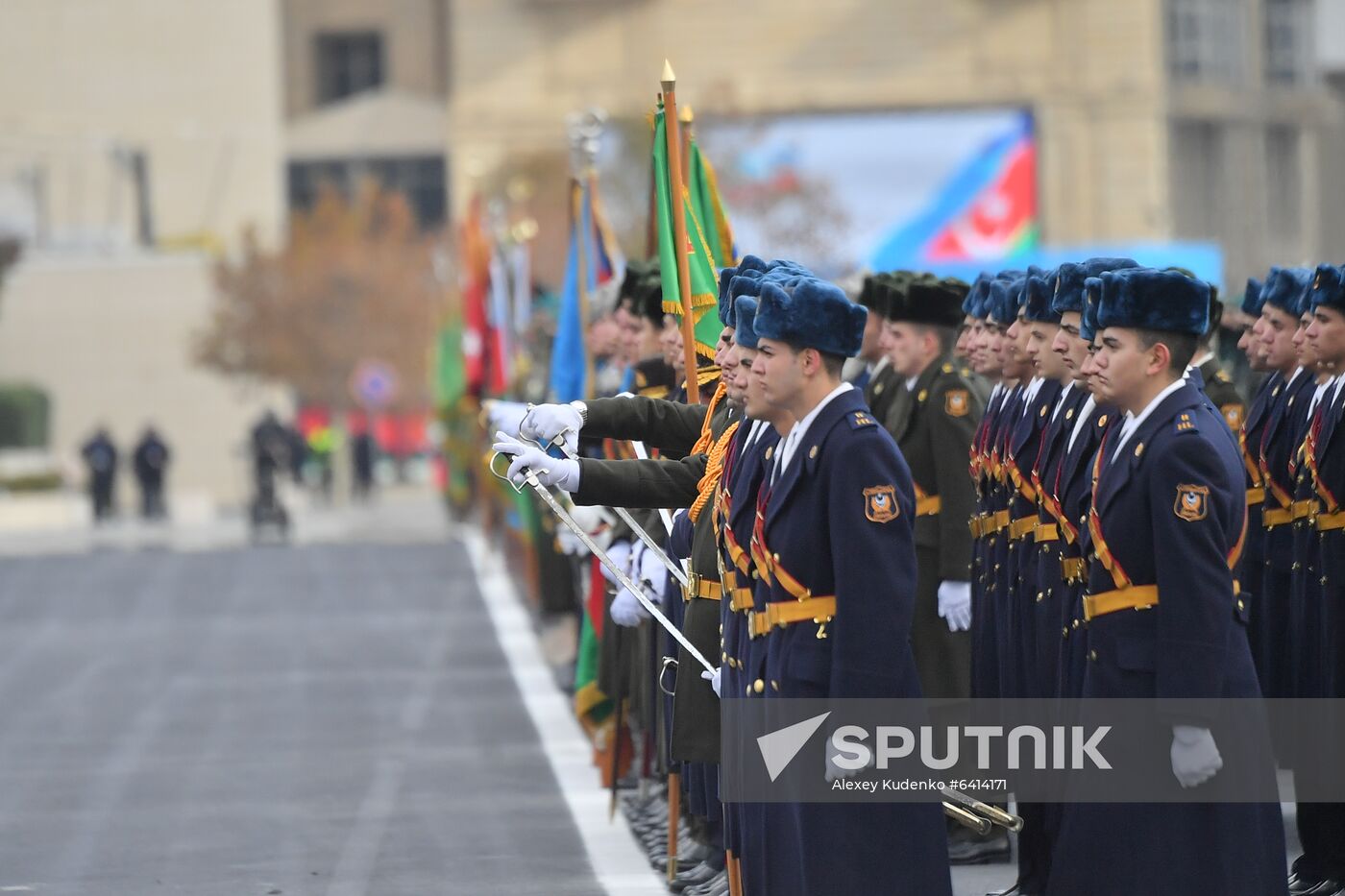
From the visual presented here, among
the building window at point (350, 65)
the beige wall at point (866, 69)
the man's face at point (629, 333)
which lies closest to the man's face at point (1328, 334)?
the man's face at point (629, 333)

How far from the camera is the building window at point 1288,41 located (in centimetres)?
7269

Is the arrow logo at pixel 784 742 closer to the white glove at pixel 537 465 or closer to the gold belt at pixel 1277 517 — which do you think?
the white glove at pixel 537 465

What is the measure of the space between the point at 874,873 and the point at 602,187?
46.9 metres

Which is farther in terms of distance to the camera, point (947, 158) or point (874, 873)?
point (947, 158)

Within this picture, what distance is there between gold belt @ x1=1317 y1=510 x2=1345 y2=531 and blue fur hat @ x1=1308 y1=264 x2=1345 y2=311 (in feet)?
2.28

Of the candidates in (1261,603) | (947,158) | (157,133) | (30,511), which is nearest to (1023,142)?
(947,158)

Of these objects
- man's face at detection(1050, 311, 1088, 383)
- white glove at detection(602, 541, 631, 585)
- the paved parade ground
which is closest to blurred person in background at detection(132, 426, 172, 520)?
the paved parade ground

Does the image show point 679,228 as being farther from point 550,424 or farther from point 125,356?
point 125,356

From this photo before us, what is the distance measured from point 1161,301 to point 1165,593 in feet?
2.67

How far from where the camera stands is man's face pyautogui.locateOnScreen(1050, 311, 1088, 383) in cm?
745

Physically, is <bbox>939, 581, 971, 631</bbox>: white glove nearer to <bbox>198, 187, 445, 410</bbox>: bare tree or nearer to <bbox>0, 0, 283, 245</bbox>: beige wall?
<bbox>198, 187, 445, 410</bbox>: bare tree

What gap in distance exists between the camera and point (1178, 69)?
67.8 meters

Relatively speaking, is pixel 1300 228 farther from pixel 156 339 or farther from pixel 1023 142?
pixel 156 339

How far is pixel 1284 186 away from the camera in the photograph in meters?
73.8
